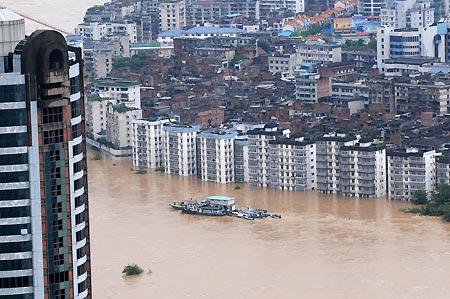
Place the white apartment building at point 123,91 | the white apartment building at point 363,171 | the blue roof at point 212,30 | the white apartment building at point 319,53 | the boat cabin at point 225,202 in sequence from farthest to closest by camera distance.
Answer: the blue roof at point 212,30 < the white apartment building at point 319,53 < the white apartment building at point 123,91 < the white apartment building at point 363,171 < the boat cabin at point 225,202

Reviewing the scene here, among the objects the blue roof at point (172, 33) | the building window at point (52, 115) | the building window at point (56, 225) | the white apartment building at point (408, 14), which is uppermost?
the white apartment building at point (408, 14)

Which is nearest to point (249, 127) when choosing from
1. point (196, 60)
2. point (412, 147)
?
point (412, 147)

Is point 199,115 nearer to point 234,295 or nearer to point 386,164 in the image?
point 386,164

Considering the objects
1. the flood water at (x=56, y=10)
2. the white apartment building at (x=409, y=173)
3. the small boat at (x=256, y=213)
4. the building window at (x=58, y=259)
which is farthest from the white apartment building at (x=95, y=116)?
the building window at (x=58, y=259)

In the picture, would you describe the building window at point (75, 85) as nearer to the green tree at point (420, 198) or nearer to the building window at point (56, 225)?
the building window at point (56, 225)

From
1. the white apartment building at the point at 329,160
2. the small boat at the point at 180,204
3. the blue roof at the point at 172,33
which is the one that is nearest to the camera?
the small boat at the point at 180,204

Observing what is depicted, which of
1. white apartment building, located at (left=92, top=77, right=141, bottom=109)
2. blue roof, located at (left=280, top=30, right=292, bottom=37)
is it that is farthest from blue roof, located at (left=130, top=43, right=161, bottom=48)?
white apartment building, located at (left=92, top=77, right=141, bottom=109)

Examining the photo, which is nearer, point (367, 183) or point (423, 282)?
point (423, 282)
